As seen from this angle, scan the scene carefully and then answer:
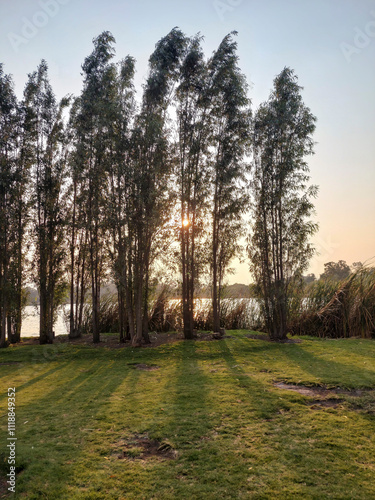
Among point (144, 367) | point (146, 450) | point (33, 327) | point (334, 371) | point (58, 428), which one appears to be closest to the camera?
point (146, 450)

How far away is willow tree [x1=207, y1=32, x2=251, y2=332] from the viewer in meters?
10.5

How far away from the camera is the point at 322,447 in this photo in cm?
326

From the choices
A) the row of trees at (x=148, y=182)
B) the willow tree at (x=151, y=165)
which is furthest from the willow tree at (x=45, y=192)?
the willow tree at (x=151, y=165)

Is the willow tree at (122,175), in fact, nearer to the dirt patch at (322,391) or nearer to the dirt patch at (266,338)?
the dirt patch at (266,338)

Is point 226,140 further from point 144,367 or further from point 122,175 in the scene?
point 144,367

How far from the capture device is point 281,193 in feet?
35.1

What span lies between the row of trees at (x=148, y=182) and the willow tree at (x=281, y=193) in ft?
0.11

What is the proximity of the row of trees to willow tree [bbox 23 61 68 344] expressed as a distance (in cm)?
4

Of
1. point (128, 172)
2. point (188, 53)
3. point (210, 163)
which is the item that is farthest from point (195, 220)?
point (188, 53)

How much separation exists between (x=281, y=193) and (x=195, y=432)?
8.43 m

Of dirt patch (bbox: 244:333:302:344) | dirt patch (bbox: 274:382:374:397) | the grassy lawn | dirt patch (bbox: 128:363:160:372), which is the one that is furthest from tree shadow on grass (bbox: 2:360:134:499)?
dirt patch (bbox: 244:333:302:344)

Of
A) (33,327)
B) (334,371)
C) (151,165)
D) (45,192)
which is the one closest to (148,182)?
(151,165)

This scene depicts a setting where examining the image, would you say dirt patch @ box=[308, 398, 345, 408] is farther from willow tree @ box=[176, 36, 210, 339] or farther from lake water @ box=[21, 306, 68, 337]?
lake water @ box=[21, 306, 68, 337]

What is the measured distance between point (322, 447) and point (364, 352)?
18.6 ft
